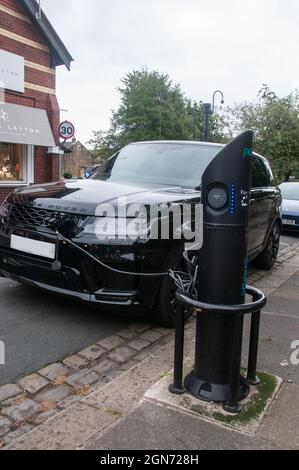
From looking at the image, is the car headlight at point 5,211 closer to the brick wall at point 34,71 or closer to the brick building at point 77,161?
the brick wall at point 34,71

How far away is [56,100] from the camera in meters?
13.4

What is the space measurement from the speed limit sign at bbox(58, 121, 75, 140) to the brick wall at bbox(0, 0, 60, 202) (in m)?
0.37

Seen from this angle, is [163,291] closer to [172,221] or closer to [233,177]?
[172,221]

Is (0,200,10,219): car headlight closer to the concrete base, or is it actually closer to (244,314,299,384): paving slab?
the concrete base

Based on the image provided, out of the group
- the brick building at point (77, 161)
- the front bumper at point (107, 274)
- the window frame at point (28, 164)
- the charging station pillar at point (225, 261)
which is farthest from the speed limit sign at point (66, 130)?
the brick building at point (77, 161)

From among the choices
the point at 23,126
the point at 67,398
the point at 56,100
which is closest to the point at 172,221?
the point at 67,398

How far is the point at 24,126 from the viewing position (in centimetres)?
1217

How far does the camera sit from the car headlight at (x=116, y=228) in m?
3.49

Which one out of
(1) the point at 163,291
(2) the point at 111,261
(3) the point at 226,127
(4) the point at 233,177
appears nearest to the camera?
(4) the point at 233,177

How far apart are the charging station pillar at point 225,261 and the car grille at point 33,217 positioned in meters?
1.48

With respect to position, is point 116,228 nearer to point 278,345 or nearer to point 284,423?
point 278,345

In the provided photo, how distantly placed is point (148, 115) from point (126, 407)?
136 feet

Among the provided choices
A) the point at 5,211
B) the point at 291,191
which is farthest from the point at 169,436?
the point at 291,191

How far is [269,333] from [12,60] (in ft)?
35.1
